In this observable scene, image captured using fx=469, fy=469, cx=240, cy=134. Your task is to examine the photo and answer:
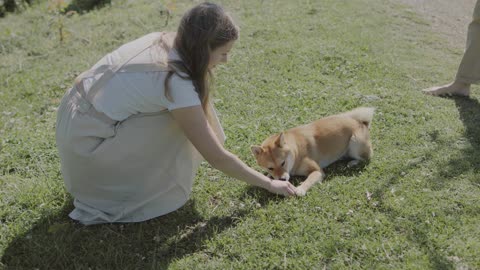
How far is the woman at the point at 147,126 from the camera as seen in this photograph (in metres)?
3.26

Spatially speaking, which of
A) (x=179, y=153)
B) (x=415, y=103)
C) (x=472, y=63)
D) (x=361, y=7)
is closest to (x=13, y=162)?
(x=179, y=153)

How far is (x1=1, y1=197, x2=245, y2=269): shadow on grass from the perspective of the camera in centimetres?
345

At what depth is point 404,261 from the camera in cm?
323

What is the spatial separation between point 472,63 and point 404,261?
3723 mm

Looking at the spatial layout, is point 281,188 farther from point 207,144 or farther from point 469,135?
point 469,135

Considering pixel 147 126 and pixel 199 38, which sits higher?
pixel 199 38

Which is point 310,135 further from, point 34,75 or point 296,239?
point 34,75

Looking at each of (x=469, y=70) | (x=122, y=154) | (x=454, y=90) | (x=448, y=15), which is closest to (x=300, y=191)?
(x=122, y=154)

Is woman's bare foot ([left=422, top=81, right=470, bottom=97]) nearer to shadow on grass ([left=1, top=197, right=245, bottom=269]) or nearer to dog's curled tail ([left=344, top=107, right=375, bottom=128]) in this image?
dog's curled tail ([left=344, top=107, right=375, bottom=128])

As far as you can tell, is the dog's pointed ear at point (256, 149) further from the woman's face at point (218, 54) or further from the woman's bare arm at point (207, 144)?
the woman's face at point (218, 54)

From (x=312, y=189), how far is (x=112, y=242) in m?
1.72

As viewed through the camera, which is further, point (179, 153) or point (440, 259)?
point (179, 153)

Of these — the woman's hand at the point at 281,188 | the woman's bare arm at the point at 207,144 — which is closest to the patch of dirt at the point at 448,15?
the woman's hand at the point at 281,188

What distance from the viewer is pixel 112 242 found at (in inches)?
142
